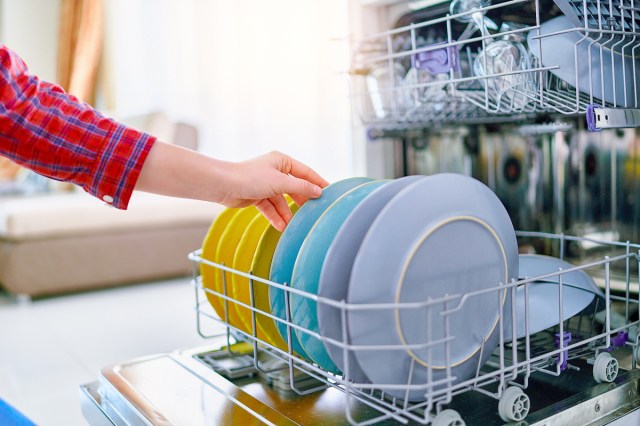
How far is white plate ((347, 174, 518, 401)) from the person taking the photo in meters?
0.63

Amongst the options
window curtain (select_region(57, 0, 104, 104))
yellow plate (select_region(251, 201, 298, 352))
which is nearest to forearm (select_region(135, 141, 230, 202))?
yellow plate (select_region(251, 201, 298, 352))

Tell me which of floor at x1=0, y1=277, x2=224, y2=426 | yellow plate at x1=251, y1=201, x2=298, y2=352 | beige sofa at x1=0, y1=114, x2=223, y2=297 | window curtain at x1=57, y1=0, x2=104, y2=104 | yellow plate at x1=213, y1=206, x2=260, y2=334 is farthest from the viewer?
window curtain at x1=57, y1=0, x2=104, y2=104

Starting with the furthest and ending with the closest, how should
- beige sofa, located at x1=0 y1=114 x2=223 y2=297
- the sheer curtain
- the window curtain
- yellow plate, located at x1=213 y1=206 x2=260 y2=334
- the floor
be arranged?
1. the window curtain
2. beige sofa, located at x1=0 y1=114 x2=223 y2=297
3. the sheer curtain
4. the floor
5. yellow plate, located at x1=213 y1=206 x2=260 y2=334

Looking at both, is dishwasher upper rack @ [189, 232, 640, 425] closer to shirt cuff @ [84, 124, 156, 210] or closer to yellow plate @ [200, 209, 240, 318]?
yellow plate @ [200, 209, 240, 318]

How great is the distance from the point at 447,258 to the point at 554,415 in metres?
0.21

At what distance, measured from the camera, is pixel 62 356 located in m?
1.70

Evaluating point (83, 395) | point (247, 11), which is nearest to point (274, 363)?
point (83, 395)


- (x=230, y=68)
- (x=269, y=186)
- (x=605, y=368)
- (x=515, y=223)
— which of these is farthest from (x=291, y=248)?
(x=230, y=68)

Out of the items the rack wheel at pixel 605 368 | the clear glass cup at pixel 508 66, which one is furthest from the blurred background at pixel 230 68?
the rack wheel at pixel 605 368

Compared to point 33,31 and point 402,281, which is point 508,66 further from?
point 33,31

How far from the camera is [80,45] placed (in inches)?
206

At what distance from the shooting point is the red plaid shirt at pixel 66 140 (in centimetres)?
73

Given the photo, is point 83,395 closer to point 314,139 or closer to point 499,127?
point 499,127

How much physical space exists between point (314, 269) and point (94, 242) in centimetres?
211
